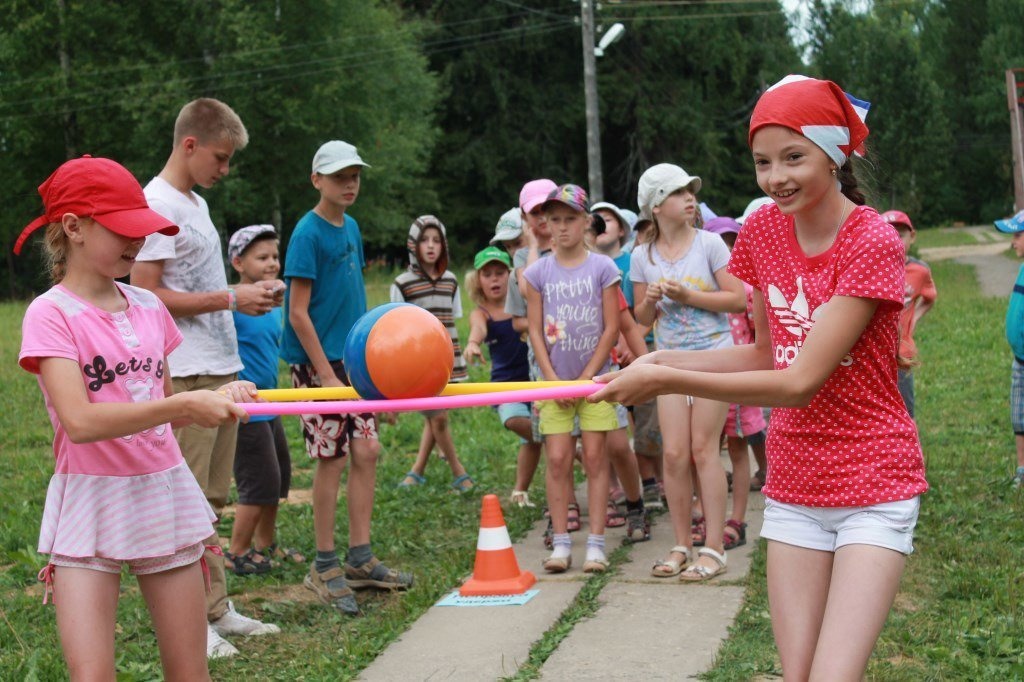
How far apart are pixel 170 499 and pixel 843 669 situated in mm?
2113

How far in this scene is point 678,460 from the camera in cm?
645

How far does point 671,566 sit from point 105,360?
3687 mm

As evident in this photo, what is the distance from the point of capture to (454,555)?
706cm

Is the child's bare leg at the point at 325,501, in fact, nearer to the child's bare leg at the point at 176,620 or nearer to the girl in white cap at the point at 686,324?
the girl in white cap at the point at 686,324

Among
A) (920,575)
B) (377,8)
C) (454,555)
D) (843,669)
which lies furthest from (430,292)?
(377,8)

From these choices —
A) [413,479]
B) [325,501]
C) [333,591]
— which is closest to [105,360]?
[325,501]

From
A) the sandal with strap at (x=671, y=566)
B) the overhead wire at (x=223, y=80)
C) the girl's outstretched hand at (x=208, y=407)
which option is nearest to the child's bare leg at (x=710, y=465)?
the sandal with strap at (x=671, y=566)

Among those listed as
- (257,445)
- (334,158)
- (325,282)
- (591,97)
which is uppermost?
(591,97)

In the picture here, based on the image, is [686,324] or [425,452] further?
[425,452]

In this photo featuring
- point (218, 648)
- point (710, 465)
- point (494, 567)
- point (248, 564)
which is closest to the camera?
point (218, 648)

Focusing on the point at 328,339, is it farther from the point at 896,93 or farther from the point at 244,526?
the point at 896,93

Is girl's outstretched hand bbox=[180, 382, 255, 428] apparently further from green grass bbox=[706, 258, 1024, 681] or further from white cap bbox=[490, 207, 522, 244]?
white cap bbox=[490, 207, 522, 244]

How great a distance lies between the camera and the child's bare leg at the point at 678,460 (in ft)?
21.2

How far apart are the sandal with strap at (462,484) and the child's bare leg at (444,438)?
54 millimetres
